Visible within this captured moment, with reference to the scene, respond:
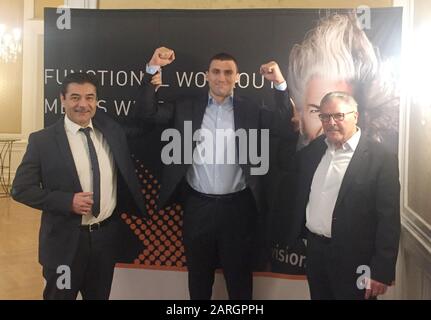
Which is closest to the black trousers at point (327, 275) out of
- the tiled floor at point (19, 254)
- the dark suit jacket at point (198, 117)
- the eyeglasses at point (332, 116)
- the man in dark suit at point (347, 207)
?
the man in dark suit at point (347, 207)

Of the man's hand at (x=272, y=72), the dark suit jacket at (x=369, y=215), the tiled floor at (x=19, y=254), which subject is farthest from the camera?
the tiled floor at (x=19, y=254)

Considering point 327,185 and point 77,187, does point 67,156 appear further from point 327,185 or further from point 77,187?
point 327,185

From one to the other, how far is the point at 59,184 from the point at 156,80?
695 millimetres

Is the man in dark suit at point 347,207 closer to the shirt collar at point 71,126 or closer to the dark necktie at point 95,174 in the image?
the dark necktie at point 95,174

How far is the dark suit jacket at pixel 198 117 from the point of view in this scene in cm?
236

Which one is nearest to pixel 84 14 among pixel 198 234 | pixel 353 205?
pixel 198 234

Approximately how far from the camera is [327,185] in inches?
91.0

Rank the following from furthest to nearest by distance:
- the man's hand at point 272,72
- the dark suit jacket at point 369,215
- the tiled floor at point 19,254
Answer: the tiled floor at point 19,254
the man's hand at point 272,72
the dark suit jacket at point 369,215

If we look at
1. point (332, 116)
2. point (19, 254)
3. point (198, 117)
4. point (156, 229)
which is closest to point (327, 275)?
point (332, 116)

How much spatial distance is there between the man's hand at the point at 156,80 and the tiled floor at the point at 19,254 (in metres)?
1.66

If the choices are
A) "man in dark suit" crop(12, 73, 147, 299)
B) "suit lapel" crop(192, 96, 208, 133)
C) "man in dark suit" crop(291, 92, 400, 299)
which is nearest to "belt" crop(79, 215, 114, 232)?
"man in dark suit" crop(12, 73, 147, 299)

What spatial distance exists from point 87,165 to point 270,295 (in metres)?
1.12

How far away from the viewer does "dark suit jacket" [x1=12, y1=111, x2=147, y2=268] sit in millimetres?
2365
